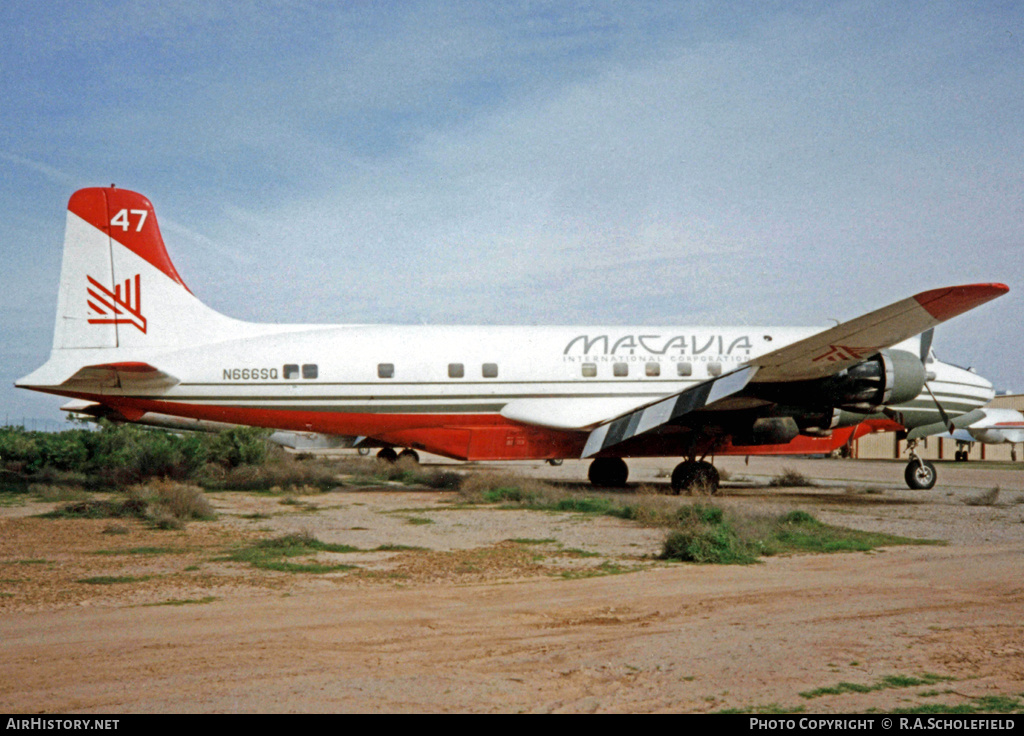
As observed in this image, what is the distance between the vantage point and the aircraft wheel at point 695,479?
1580cm

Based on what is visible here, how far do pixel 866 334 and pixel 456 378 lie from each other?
8.17 meters

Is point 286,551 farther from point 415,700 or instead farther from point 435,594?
point 415,700

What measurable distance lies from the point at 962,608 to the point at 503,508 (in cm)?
892

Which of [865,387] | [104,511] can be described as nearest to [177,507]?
[104,511]

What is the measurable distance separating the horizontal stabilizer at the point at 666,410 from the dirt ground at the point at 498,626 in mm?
4316

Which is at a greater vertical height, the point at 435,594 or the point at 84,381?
the point at 84,381

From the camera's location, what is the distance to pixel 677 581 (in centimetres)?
742

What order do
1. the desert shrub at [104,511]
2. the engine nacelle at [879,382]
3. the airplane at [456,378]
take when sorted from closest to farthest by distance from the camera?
the desert shrub at [104,511]
the engine nacelle at [879,382]
the airplane at [456,378]

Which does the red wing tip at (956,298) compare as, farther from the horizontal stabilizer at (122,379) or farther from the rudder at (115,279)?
the rudder at (115,279)

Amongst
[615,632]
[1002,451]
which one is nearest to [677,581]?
[615,632]

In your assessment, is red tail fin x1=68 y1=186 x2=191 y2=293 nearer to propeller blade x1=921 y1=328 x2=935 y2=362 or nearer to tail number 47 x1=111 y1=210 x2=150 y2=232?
tail number 47 x1=111 y1=210 x2=150 y2=232

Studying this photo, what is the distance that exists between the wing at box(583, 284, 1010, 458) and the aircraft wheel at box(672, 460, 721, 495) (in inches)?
40.9

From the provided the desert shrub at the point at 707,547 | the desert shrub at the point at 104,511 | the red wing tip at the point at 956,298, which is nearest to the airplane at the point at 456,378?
the red wing tip at the point at 956,298

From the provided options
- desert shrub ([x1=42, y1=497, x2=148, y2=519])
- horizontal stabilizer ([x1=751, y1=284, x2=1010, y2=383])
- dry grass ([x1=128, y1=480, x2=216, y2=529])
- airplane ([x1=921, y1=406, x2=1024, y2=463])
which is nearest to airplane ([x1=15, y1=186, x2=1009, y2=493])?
horizontal stabilizer ([x1=751, y1=284, x2=1010, y2=383])
